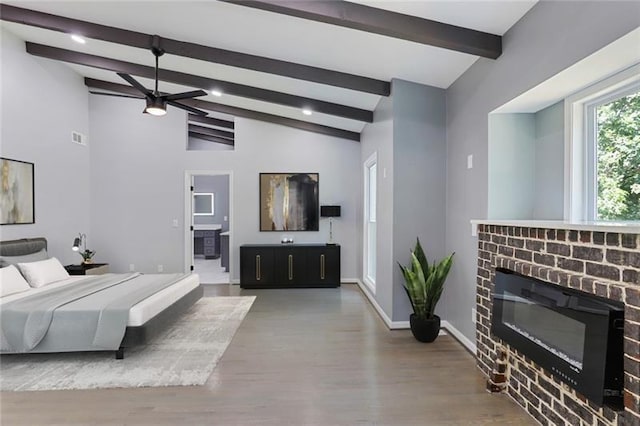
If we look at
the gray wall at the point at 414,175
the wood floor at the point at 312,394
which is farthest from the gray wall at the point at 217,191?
the gray wall at the point at 414,175

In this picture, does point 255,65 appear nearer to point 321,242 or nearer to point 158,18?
point 158,18

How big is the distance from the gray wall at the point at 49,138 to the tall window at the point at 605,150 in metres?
6.18

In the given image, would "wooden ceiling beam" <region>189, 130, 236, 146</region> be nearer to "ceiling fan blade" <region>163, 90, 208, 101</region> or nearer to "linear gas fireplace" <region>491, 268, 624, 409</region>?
"ceiling fan blade" <region>163, 90, 208, 101</region>

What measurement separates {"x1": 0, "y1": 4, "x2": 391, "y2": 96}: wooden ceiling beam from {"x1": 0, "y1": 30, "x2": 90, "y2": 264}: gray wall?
3.18ft

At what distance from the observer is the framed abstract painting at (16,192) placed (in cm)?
429

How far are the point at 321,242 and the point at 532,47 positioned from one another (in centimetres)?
482

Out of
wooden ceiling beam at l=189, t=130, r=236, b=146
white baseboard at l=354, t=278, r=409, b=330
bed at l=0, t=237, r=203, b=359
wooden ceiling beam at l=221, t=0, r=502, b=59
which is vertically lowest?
white baseboard at l=354, t=278, r=409, b=330

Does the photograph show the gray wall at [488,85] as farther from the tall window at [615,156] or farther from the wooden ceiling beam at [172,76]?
the wooden ceiling beam at [172,76]

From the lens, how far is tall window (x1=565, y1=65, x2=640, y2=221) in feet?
6.80

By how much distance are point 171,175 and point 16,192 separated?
2.30 meters

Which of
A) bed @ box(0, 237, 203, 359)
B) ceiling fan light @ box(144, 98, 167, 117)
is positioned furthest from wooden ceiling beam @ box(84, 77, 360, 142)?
bed @ box(0, 237, 203, 359)

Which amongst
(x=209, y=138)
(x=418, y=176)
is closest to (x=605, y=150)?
(x=418, y=176)

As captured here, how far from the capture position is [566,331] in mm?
1849

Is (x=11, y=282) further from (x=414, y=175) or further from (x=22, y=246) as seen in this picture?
(x=414, y=175)
